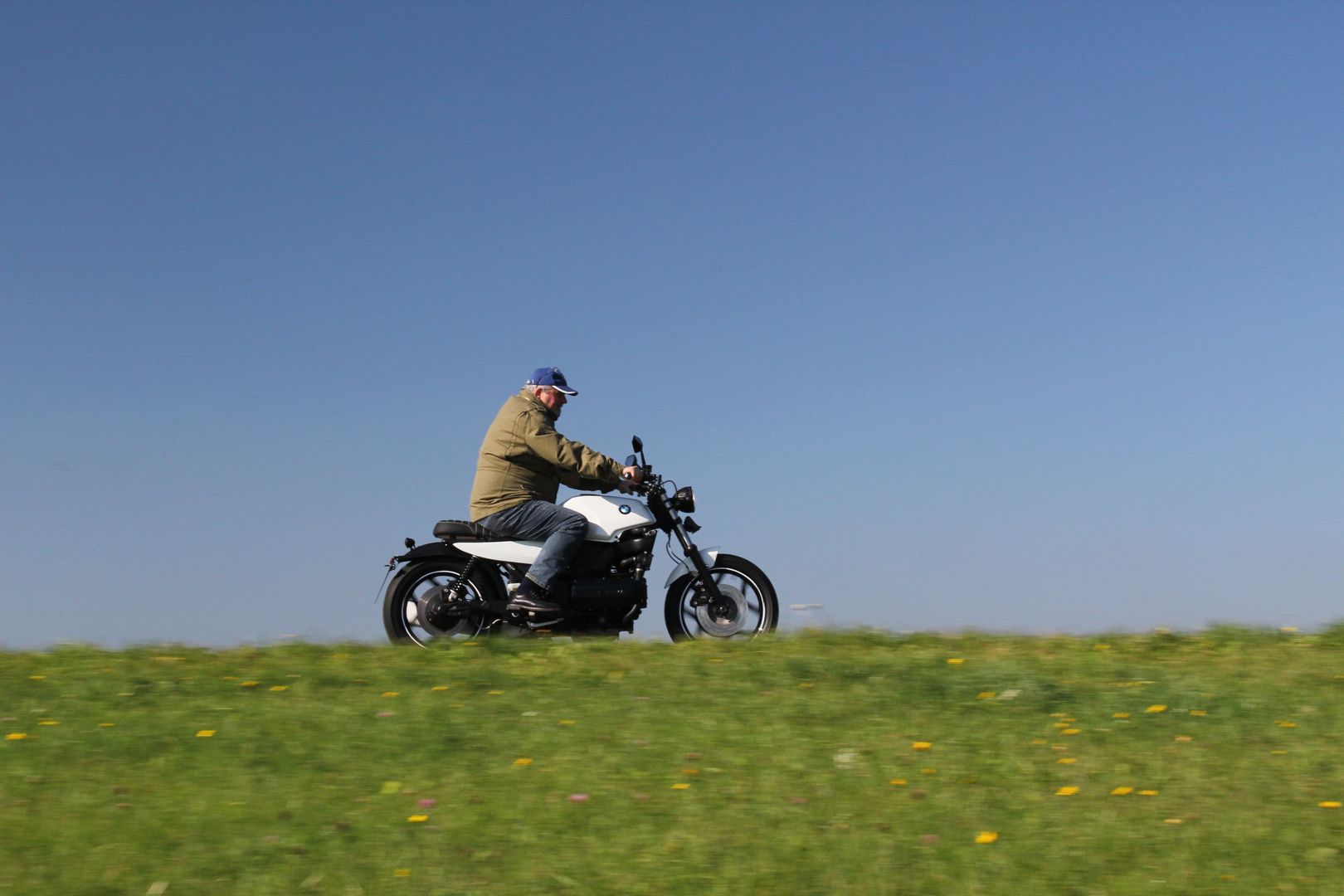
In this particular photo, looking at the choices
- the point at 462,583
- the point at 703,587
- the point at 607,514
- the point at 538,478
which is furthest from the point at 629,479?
the point at 462,583

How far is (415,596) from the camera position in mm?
10188

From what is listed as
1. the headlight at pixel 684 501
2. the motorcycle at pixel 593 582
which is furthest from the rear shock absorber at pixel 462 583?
the headlight at pixel 684 501

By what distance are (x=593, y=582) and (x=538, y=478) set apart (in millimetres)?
1053

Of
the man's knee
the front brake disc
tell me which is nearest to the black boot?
the man's knee

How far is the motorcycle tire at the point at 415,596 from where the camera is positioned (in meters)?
10.1

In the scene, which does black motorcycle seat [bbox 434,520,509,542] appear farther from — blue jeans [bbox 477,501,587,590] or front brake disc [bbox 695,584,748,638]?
front brake disc [bbox 695,584,748,638]

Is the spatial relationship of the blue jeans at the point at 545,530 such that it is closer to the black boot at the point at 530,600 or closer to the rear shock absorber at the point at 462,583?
the black boot at the point at 530,600

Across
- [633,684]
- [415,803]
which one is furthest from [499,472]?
[415,803]

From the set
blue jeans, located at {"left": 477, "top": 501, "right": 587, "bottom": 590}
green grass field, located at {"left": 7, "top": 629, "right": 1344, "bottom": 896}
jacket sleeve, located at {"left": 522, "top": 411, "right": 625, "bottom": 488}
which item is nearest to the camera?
green grass field, located at {"left": 7, "top": 629, "right": 1344, "bottom": 896}

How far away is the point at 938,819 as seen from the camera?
5582mm

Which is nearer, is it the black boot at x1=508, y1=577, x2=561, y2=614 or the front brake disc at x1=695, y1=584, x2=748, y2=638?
the black boot at x1=508, y1=577, x2=561, y2=614

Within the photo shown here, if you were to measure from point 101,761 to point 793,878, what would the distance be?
4025 millimetres

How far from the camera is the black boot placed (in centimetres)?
1005

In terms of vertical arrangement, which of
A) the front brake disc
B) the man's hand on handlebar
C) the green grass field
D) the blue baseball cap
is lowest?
the green grass field
